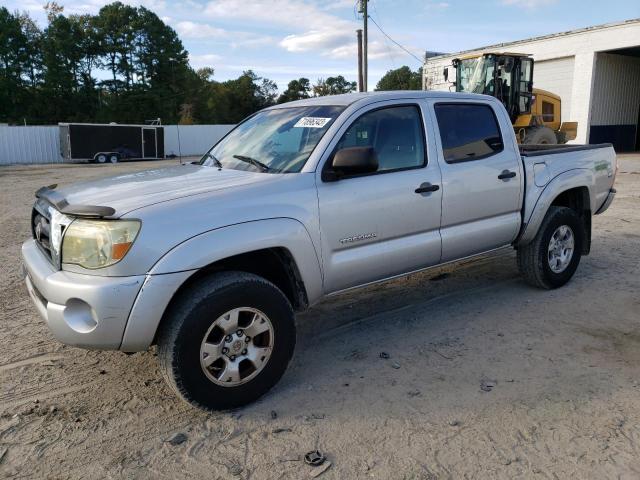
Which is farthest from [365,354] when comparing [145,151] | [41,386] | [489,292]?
[145,151]

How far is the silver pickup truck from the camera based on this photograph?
281 centimetres

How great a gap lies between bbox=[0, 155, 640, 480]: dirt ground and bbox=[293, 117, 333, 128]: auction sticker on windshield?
1.70 m

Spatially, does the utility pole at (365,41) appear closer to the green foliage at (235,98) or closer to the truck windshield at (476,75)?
the truck windshield at (476,75)

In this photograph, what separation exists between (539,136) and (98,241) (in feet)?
53.0

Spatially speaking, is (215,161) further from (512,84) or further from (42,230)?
(512,84)

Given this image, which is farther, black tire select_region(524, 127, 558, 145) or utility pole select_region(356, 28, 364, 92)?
utility pole select_region(356, 28, 364, 92)

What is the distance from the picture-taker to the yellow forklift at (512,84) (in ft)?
54.7

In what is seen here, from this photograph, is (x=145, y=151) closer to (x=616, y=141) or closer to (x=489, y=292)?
(x=616, y=141)

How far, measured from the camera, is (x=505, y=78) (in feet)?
55.2

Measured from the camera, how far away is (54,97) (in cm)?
5284

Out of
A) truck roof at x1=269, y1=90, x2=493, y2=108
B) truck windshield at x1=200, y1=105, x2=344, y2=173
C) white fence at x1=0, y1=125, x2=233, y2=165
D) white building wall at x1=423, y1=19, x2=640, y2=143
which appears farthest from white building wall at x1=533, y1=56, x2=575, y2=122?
truck windshield at x1=200, y1=105, x2=344, y2=173

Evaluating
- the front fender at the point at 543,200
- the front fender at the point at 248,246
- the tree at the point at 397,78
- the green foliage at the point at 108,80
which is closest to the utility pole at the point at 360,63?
the front fender at the point at 543,200

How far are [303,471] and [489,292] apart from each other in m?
3.23

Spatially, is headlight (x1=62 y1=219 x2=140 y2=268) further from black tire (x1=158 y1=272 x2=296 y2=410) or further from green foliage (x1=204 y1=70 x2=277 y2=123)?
green foliage (x1=204 y1=70 x2=277 y2=123)
